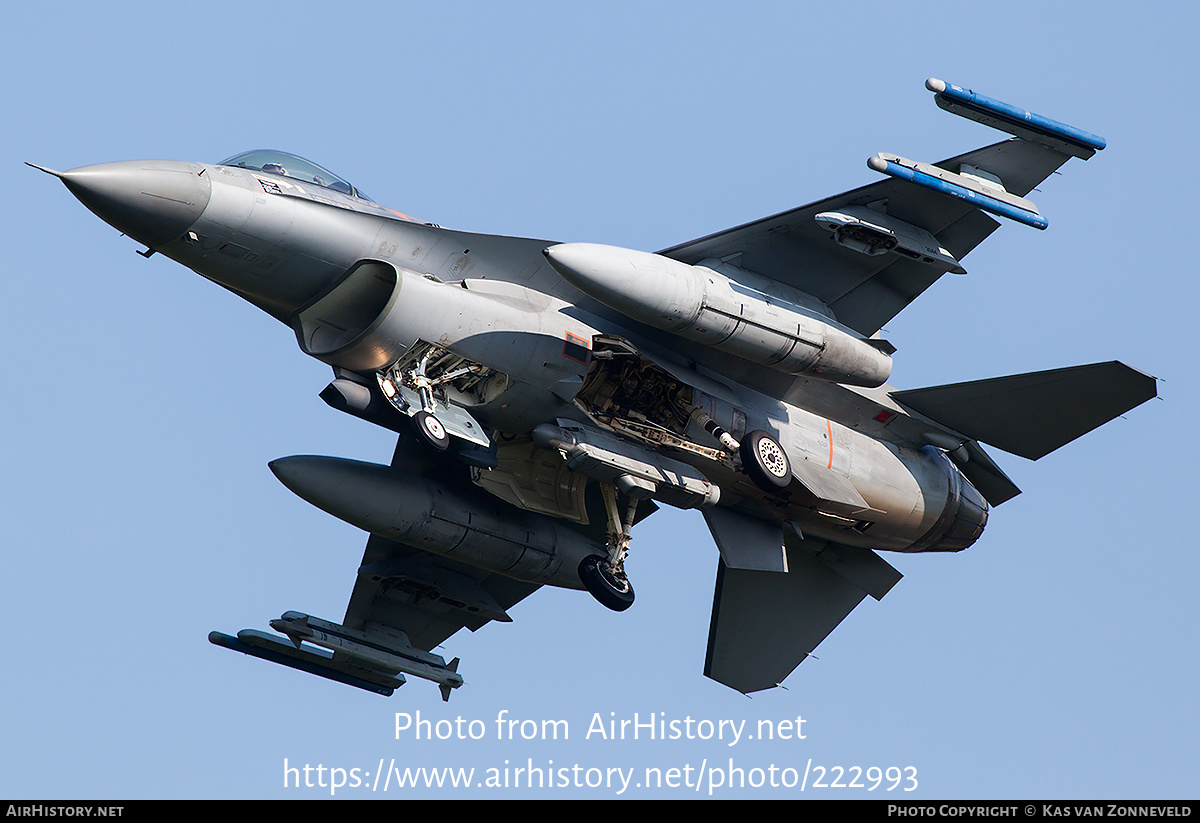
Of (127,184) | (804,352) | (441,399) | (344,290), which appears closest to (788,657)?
(804,352)

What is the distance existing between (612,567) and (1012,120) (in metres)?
6.07

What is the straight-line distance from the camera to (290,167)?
15.1m

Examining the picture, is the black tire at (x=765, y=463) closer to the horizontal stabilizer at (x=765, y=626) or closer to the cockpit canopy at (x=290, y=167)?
the horizontal stabilizer at (x=765, y=626)

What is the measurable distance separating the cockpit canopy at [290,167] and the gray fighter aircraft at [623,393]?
4 centimetres

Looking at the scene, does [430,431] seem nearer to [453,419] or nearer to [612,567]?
[453,419]

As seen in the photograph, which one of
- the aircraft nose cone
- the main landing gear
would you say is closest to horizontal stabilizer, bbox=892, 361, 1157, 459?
the main landing gear

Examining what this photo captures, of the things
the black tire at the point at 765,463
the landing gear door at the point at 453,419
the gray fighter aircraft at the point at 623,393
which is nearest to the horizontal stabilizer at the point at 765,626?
the gray fighter aircraft at the point at 623,393

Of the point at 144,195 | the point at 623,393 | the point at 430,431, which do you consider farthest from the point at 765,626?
the point at 144,195

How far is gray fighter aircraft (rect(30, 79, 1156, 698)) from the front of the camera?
14.4 meters

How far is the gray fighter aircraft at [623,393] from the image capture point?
47.4ft

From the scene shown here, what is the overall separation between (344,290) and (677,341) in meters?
3.63

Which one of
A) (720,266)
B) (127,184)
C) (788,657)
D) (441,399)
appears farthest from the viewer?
(788,657)

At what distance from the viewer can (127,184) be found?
13891 mm

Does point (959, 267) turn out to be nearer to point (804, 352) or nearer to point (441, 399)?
point (804, 352)
